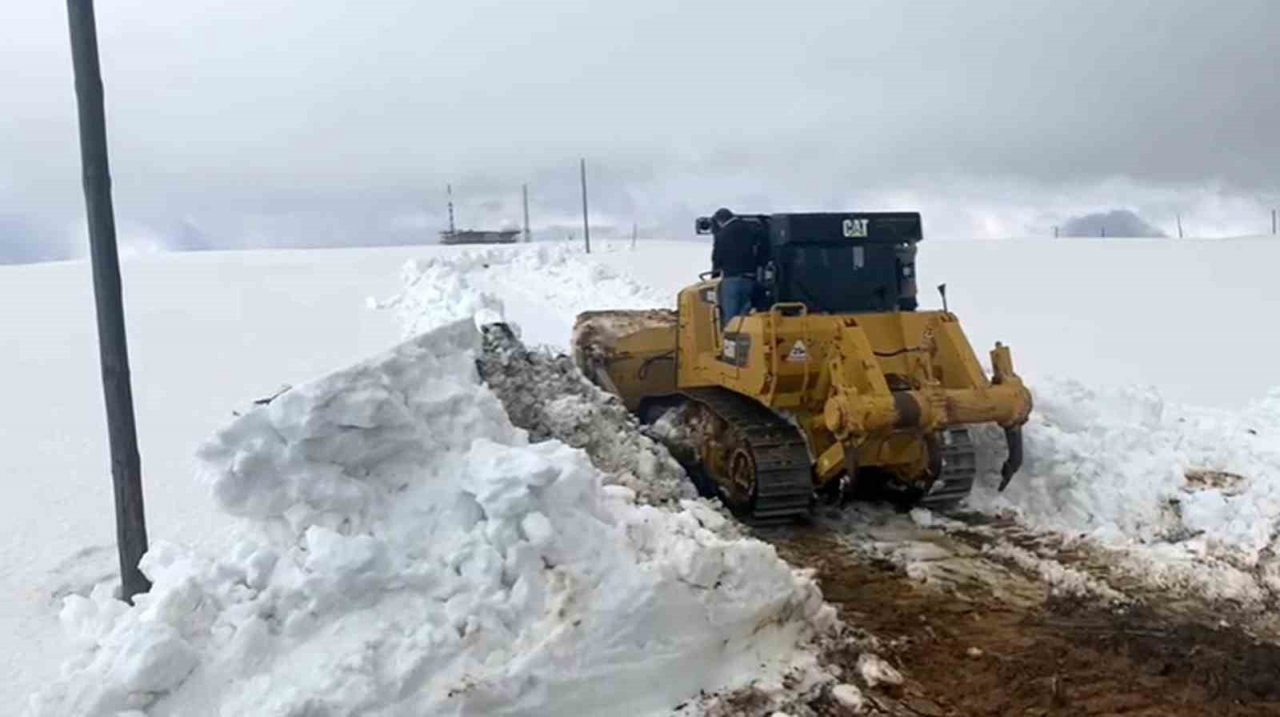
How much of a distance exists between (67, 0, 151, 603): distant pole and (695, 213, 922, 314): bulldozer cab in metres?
5.00

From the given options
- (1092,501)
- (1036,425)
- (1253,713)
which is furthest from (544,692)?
(1036,425)

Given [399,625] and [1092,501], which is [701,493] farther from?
[399,625]

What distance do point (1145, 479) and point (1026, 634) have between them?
9.87 ft

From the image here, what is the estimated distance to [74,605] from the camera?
5004 millimetres

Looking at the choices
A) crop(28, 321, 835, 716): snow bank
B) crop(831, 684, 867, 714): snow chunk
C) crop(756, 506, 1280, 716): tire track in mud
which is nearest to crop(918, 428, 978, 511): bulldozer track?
crop(756, 506, 1280, 716): tire track in mud

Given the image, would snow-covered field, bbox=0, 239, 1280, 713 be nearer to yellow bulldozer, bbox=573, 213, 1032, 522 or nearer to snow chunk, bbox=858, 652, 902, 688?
snow chunk, bbox=858, 652, 902, 688

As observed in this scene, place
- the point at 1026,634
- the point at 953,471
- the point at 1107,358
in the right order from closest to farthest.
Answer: the point at 1026,634, the point at 953,471, the point at 1107,358

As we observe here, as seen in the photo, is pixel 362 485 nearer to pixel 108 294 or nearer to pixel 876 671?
pixel 108 294

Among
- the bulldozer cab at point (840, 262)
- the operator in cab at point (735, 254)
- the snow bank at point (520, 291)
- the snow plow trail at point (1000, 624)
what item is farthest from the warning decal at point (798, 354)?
the snow bank at point (520, 291)

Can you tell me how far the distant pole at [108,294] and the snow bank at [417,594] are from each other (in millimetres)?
347

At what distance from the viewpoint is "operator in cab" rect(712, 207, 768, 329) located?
9.12 metres

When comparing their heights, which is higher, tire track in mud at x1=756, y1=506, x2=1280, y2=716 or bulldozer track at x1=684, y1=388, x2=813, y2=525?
bulldozer track at x1=684, y1=388, x2=813, y2=525

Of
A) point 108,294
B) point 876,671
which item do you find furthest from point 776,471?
point 108,294

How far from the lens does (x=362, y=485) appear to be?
5.30 meters
